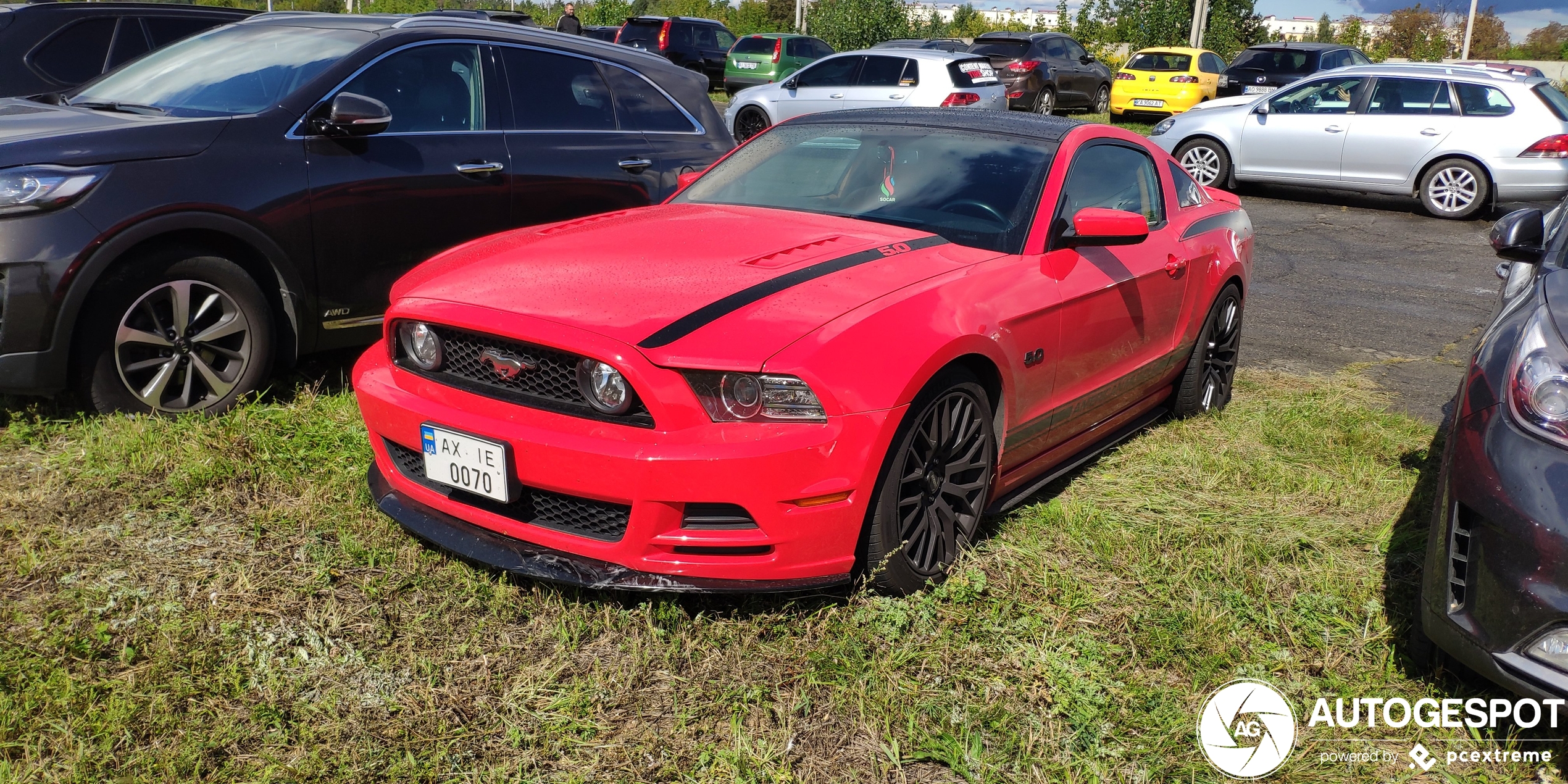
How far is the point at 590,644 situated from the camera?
305 cm

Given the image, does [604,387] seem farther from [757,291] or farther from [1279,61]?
[1279,61]

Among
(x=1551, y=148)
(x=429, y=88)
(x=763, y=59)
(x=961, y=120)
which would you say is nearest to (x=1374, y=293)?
(x=1551, y=148)

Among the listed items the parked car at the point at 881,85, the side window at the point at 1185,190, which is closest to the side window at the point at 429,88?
the side window at the point at 1185,190

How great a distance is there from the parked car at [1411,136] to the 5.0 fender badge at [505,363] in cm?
1170

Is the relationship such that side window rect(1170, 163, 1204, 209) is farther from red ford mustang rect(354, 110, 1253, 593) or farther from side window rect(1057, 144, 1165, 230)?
red ford mustang rect(354, 110, 1253, 593)

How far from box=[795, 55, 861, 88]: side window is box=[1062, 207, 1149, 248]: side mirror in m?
12.2

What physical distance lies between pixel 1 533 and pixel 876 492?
8.43ft

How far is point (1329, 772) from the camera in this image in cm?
272

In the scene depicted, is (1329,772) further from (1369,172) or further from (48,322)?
(1369,172)

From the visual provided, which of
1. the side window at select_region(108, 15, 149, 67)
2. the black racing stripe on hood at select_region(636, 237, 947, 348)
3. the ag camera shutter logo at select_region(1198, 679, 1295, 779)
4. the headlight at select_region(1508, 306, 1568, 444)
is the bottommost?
the ag camera shutter logo at select_region(1198, 679, 1295, 779)

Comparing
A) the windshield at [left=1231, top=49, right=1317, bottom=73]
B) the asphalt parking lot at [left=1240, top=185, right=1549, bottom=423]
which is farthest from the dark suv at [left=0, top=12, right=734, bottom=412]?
the windshield at [left=1231, top=49, right=1317, bottom=73]

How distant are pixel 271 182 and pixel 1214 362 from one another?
4042 millimetres

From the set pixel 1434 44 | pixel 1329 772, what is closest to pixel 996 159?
pixel 1329 772

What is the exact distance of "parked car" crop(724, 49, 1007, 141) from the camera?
48.4 feet
